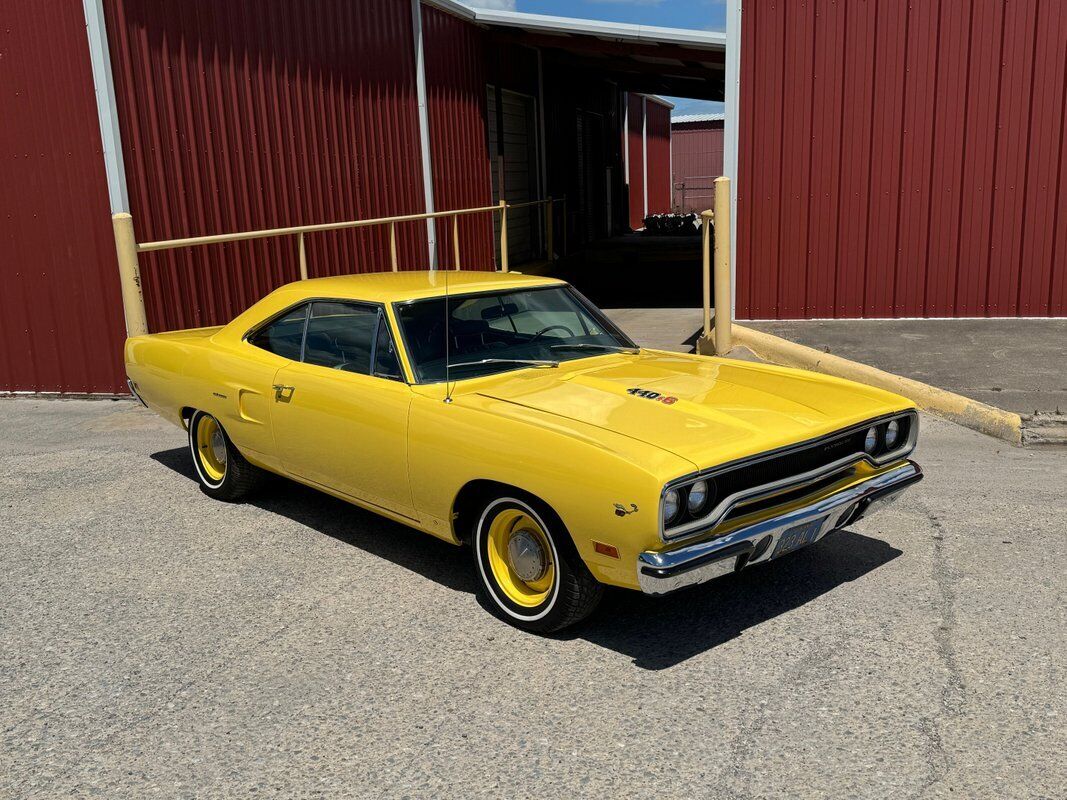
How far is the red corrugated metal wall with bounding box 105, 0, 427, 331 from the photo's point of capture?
8.30m

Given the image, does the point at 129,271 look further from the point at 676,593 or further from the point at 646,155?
the point at 646,155

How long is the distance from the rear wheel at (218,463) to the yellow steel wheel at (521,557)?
82.6 inches

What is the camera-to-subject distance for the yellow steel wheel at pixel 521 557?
3840mm

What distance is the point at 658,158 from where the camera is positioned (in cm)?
3067

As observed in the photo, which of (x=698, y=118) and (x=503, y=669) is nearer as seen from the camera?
(x=503, y=669)

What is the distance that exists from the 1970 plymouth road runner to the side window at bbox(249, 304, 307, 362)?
0.06 feet

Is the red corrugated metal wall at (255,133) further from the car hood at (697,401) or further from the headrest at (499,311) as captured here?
the car hood at (697,401)

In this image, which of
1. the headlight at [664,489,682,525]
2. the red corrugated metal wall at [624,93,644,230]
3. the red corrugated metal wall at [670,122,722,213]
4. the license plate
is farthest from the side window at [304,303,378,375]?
the red corrugated metal wall at [670,122,722,213]

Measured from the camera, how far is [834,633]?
3.79 meters

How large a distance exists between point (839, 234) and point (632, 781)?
26.4 ft

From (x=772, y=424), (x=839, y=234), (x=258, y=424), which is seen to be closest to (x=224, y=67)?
(x=258, y=424)

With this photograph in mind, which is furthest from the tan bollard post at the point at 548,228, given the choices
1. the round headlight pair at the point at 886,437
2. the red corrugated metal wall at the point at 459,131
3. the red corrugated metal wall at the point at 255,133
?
the round headlight pair at the point at 886,437

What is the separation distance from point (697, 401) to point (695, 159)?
113ft

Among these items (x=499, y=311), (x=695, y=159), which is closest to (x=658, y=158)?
(x=695, y=159)
